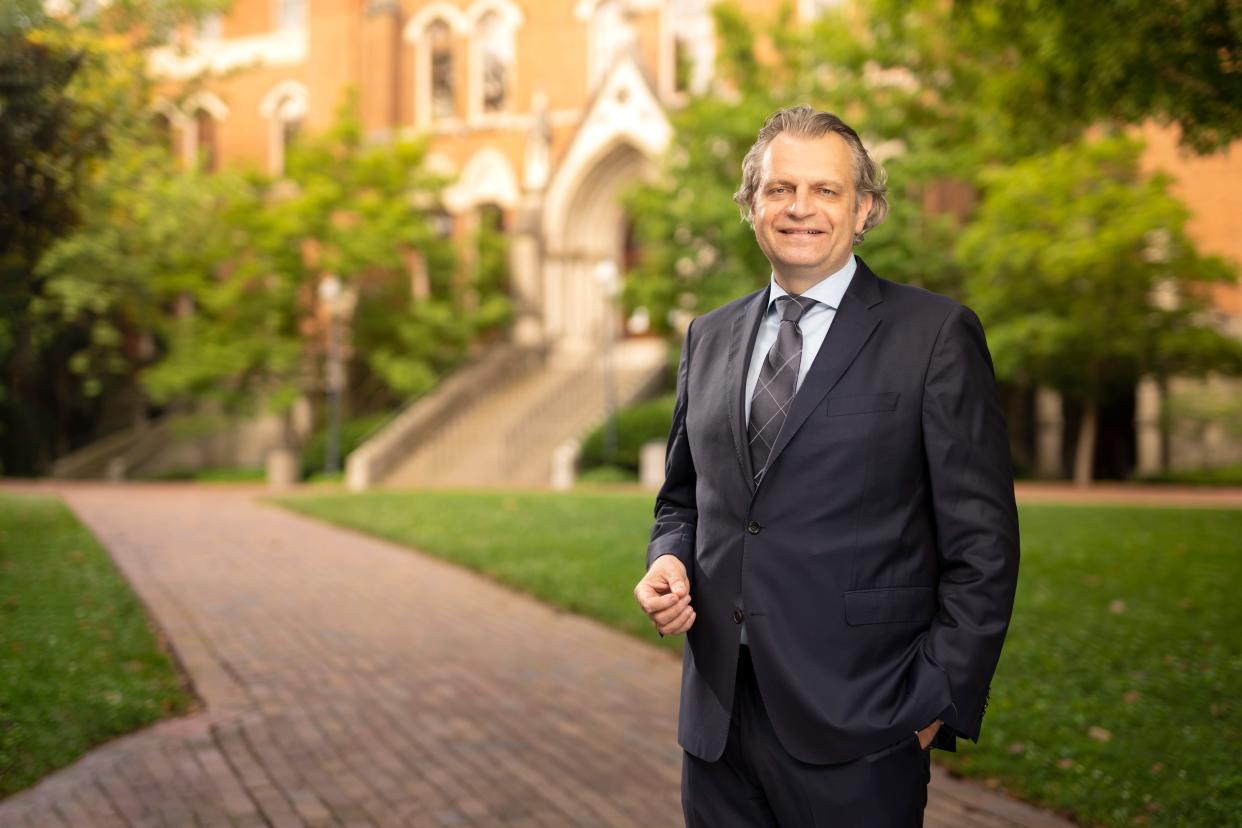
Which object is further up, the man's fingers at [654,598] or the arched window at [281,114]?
the arched window at [281,114]

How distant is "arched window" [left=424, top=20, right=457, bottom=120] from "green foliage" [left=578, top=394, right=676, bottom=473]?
39.5ft

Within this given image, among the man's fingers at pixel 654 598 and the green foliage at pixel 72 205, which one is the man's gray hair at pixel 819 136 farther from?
the green foliage at pixel 72 205

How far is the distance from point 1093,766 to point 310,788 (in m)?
3.35

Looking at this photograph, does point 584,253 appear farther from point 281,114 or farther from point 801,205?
point 801,205

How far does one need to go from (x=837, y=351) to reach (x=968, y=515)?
1.36 feet

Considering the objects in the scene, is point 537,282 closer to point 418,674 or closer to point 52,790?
point 418,674

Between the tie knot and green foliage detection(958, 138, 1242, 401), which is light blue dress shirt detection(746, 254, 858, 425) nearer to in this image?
the tie knot

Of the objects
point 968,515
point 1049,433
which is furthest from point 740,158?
point 968,515

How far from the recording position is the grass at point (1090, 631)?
4.63 metres

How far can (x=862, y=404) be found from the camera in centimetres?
221

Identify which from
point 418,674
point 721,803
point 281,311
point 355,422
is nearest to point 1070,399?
point 355,422

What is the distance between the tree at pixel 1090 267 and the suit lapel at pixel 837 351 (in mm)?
15460

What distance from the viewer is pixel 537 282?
25.9m

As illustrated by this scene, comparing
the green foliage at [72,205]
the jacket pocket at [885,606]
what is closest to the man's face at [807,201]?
the jacket pocket at [885,606]
